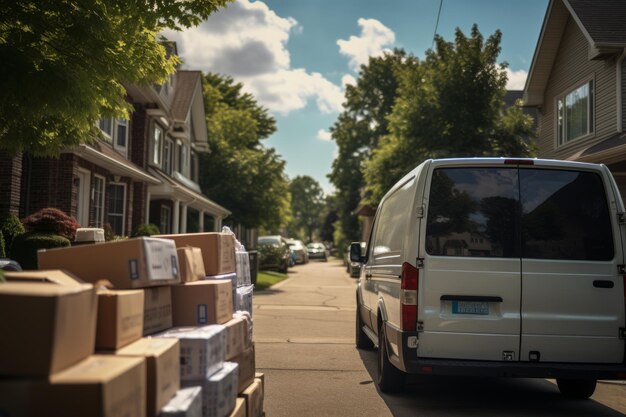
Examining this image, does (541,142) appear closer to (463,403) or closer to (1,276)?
(463,403)

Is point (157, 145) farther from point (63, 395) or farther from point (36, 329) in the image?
point (63, 395)

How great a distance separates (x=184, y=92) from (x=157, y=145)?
4.77 meters

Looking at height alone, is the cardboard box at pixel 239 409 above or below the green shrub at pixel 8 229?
below

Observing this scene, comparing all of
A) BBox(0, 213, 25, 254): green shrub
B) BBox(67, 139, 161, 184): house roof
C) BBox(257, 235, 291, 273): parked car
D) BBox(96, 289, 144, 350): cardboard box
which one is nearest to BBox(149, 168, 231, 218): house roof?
BBox(67, 139, 161, 184): house roof

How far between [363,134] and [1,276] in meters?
47.6

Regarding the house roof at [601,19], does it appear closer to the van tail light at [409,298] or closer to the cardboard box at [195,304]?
the van tail light at [409,298]

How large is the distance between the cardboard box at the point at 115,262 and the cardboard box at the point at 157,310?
3.2 inches

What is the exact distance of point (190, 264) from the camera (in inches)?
176

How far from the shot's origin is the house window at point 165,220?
25000mm

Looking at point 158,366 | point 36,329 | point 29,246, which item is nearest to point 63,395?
point 36,329

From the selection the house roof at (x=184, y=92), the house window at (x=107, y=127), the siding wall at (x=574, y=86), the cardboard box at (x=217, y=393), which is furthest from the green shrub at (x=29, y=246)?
the house roof at (x=184, y=92)

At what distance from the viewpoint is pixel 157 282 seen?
3869 mm

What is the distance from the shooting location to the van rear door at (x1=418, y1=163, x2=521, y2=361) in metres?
5.55

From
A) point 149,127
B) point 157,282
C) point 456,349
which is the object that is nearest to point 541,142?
point 149,127
